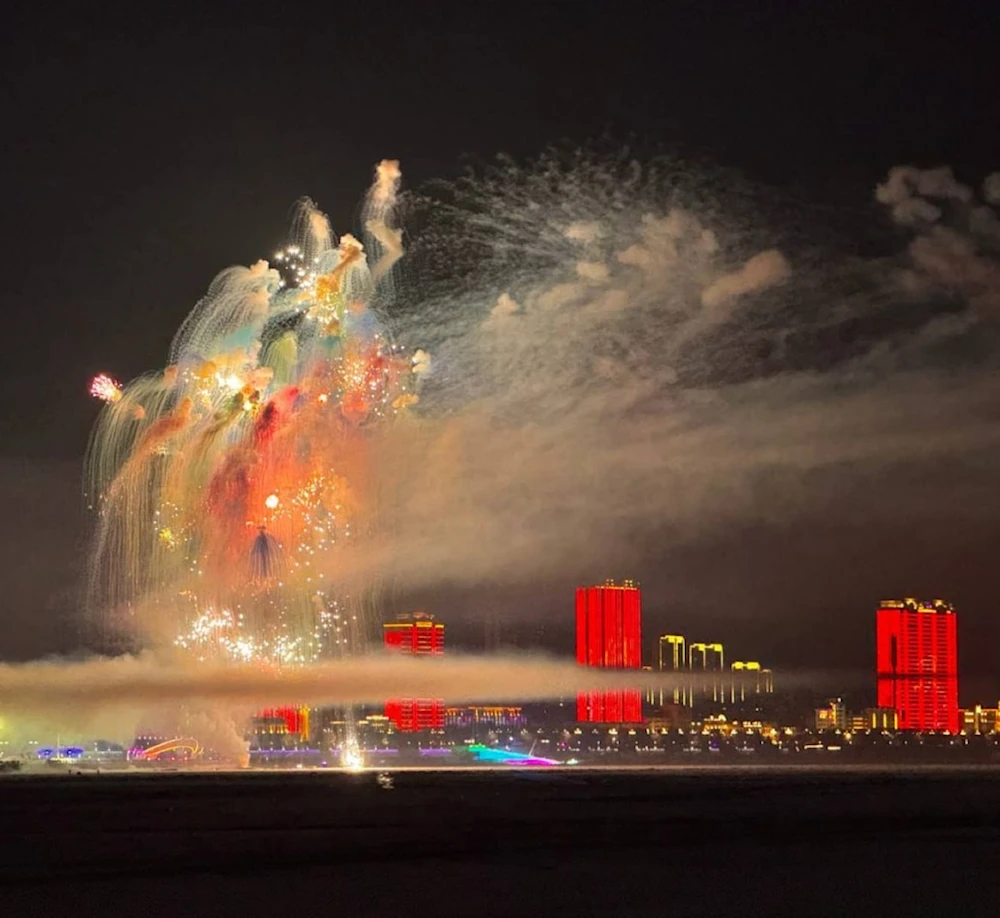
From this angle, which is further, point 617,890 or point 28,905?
point 617,890

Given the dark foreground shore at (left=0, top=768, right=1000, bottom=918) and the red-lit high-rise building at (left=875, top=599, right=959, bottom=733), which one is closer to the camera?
the dark foreground shore at (left=0, top=768, right=1000, bottom=918)

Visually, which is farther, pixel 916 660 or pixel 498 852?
pixel 916 660

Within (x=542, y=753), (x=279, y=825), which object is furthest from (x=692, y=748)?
(x=279, y=825)

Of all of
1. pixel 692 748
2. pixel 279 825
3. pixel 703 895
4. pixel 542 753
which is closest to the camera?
pixel 703 895

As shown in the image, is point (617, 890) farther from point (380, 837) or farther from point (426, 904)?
point (380, 837)
